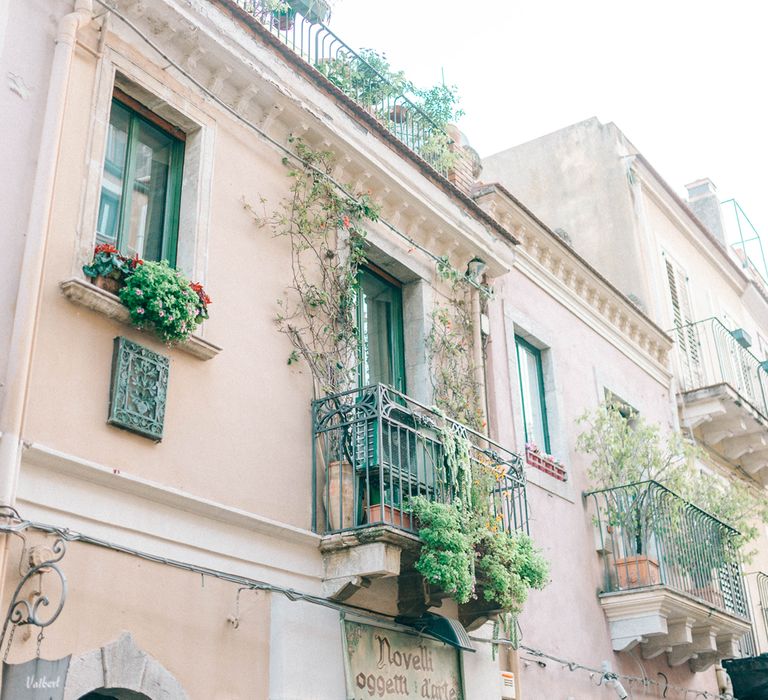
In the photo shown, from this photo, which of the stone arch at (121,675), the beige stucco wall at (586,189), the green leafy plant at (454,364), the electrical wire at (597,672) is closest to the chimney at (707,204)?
the beige stucco wall at (586,189)

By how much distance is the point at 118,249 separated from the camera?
7566 mm

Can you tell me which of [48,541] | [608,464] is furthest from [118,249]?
[608,464]

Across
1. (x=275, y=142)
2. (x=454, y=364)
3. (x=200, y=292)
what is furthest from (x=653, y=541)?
(x=200, y=292)

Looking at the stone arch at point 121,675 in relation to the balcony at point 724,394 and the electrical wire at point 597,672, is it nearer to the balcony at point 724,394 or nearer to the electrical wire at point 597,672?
the electrical wire at point 597,672

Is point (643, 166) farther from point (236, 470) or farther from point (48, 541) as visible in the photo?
point (48, 541)

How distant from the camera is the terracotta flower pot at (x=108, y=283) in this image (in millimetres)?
6875

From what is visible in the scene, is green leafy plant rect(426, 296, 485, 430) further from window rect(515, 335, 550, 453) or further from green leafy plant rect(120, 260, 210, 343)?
green leafy plant rect(120, 260, 210, 343)

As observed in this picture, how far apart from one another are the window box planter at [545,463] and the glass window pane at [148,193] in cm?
508

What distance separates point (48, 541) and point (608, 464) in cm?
774

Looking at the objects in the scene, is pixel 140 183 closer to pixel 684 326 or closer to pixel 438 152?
pixel 438 152

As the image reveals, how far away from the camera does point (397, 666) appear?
843cm

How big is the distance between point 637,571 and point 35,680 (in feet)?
25.5

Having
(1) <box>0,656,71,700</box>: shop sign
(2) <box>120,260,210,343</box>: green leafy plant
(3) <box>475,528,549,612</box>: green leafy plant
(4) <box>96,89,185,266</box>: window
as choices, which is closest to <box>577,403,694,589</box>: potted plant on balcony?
(3) <box>475,528,549,612</box>: green leafy plant

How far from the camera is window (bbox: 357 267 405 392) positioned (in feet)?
32.9
